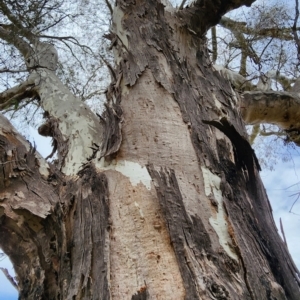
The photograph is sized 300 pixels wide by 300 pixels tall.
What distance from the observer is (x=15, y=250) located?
127cm

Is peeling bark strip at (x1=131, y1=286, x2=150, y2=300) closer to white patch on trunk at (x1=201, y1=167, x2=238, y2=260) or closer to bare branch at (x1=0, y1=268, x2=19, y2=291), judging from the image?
white patch on trunk at (x1=201, y1=167, x2=238, y2=260)

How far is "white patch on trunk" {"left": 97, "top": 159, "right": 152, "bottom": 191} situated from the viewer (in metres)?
1.21

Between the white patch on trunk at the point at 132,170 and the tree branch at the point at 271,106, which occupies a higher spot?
the tree branch at the point at 271,106

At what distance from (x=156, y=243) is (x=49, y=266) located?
1.24 feet

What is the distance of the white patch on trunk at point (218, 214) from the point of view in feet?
3.56

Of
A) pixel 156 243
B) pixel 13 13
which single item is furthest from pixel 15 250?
pixel 13 13

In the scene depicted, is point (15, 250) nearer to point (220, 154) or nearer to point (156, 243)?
point (156, 243)

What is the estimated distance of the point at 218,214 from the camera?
1160 mm

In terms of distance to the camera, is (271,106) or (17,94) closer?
(271,106)

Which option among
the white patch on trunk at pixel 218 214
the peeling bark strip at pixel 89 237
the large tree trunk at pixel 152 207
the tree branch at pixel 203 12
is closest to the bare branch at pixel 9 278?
the large tree trunk at pixel 152 207

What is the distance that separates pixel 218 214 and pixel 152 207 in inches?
7.8

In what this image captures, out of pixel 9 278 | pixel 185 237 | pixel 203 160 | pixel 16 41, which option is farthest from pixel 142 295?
pixel 16 41

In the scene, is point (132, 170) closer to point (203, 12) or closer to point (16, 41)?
point (203, 12)

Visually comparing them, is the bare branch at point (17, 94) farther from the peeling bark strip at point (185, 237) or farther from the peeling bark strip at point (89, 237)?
the peeling bark strip at point (185, 237)
